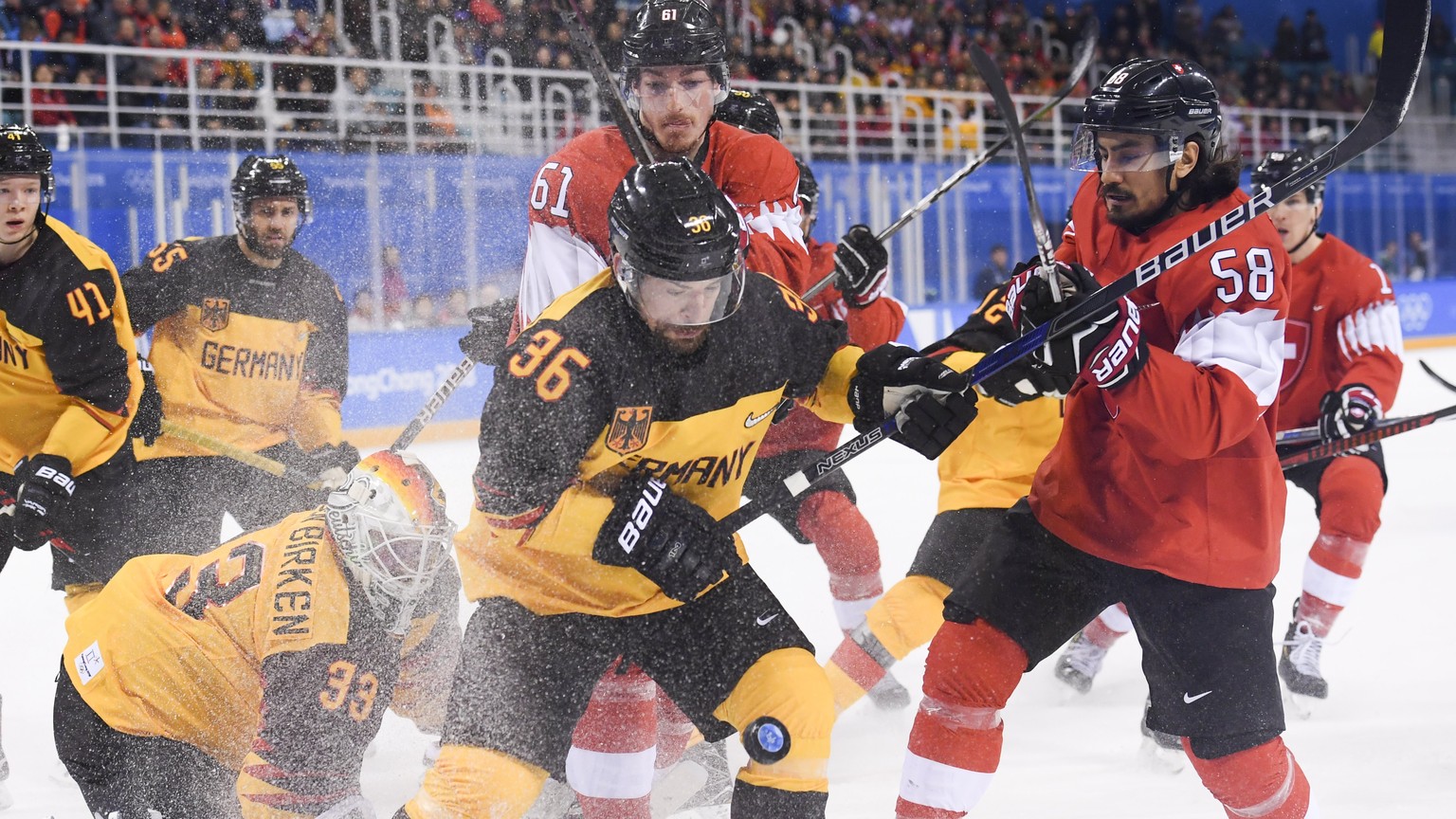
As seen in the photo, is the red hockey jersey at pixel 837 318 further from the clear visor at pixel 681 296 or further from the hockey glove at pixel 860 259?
the clear visor at pixel 681 296

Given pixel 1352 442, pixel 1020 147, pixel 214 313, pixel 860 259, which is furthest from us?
pixel 214 313

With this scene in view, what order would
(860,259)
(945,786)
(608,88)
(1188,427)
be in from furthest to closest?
(860,259) → (608,88) → (945,786) → (1188,427)

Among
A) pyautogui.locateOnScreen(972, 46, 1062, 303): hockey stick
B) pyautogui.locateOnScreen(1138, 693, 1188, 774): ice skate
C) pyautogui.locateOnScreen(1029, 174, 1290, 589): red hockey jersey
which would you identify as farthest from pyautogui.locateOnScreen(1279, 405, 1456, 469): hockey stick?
pyautogui.locateOnScreen(972, 46, 1062, 303): hockey stick

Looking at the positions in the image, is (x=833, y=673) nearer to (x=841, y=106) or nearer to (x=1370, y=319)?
(x=1370, y=319)

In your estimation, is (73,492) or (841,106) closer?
(73,492)

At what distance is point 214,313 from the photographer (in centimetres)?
386

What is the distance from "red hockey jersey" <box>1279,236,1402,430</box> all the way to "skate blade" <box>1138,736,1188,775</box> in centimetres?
121

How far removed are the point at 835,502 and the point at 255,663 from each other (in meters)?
1.66

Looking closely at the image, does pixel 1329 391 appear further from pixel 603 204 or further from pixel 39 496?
pixel 39 496

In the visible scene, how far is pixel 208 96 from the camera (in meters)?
8.07

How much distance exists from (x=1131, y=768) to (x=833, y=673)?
722mm

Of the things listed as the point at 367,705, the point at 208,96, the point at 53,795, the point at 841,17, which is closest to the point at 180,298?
the point at 53,795

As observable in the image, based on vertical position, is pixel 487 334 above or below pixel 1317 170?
below

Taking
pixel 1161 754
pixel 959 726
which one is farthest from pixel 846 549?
pixel 959 726
